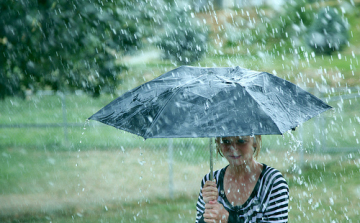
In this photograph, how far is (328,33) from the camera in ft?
84.6

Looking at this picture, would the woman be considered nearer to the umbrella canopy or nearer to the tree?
the umbrella canopy

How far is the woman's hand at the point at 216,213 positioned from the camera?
9.38 ft

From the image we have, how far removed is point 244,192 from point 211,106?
872 millimetres

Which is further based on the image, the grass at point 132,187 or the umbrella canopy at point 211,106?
the grass at point 132,187

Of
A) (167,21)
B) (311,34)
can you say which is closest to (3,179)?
(167,21)

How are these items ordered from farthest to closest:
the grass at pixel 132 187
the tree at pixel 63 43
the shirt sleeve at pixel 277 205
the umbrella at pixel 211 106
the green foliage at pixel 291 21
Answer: the green foliage at pixel 291 21
the grass at pixel 132 187
the tree at pixel 63 43
the shirt sleeve at pixel 277 205
the umbrella at pixel 211 106

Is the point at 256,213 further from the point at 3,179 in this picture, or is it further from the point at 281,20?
the point at 281,20

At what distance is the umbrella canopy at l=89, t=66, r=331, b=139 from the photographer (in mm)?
2334

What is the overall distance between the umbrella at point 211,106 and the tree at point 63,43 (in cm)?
248

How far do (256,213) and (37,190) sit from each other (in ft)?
23.0

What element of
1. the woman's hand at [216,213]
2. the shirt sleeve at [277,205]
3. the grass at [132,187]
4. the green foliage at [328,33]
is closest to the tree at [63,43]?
the grass at [132,187]

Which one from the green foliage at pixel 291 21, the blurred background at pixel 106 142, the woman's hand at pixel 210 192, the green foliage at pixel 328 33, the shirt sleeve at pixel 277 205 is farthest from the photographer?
the green foliage at pixel 328 33

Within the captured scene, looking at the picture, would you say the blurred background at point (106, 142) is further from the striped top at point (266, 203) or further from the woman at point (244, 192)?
the striped top at point (266, 203)

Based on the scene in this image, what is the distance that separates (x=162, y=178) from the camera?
9.09 meters
